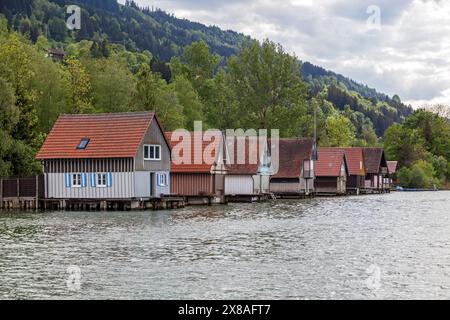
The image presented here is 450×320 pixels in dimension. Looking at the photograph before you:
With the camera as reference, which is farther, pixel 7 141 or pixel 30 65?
pixel 30 65

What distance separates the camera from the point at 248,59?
352 feet

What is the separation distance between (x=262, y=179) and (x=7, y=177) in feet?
104

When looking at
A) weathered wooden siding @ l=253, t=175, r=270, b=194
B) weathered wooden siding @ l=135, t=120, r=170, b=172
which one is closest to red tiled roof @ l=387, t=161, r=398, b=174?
weathered wooden siding @ l=253, t=175, r=270, b=194

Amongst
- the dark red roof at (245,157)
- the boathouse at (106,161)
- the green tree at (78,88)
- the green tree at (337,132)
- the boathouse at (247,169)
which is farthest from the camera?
the green tree at (337,132)

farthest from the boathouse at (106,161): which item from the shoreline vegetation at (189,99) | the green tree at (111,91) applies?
the green tree at (111,91)

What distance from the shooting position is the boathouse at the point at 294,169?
8944cm

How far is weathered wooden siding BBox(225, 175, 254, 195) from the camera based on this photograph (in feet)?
254

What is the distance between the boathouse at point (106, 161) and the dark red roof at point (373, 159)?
208 ft

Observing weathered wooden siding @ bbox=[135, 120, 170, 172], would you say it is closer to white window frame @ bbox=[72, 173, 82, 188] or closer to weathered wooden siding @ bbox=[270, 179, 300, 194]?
white window frame @ bbox=[72, 173, 82, 188]

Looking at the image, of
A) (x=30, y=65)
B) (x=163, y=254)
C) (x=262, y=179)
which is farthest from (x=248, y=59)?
(x=163, y=254)

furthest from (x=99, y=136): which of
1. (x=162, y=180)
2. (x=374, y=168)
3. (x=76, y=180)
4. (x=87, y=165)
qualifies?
(x=374, y=168)

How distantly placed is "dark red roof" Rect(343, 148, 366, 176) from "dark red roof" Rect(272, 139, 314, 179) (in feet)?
69.5

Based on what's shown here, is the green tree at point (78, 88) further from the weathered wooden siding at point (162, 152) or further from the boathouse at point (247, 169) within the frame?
the weathered wooden siding at point (162, 152)
